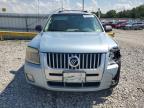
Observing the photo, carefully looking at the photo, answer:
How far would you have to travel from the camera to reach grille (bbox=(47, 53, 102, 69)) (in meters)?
4.46

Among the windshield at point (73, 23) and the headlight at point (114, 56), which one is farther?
the windshield at point (73, 23)

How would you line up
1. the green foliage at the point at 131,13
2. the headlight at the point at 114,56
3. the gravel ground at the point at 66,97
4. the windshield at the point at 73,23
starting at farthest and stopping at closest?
the green foliage at the point at 131,13, the windshield at the point at 73,23, the gravel ground at the point at 66,97, the headlight at the point at 114,56

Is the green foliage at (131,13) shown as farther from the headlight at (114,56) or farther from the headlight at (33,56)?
the headlight at (33,56)

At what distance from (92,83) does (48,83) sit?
2.71ft

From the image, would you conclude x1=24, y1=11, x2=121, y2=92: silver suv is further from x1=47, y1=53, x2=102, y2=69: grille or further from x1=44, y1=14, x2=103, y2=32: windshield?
x1=44, y1=14, x2=103, y2=32: windshield

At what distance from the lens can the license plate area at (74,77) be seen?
4.43m

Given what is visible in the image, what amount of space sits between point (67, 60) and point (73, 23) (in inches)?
85.1

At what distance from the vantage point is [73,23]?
21.0 ft

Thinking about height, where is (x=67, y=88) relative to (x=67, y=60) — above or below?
below

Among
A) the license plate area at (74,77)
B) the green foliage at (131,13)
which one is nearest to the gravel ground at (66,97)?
the license plate area at (74,77)

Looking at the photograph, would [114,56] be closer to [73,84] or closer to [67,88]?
[73,84]

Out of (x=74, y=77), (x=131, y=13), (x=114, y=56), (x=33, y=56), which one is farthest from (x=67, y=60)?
(x=131, y=13)

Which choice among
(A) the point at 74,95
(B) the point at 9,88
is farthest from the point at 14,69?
(A) the point at 74,95

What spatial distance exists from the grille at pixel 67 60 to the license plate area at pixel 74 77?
11 cm
